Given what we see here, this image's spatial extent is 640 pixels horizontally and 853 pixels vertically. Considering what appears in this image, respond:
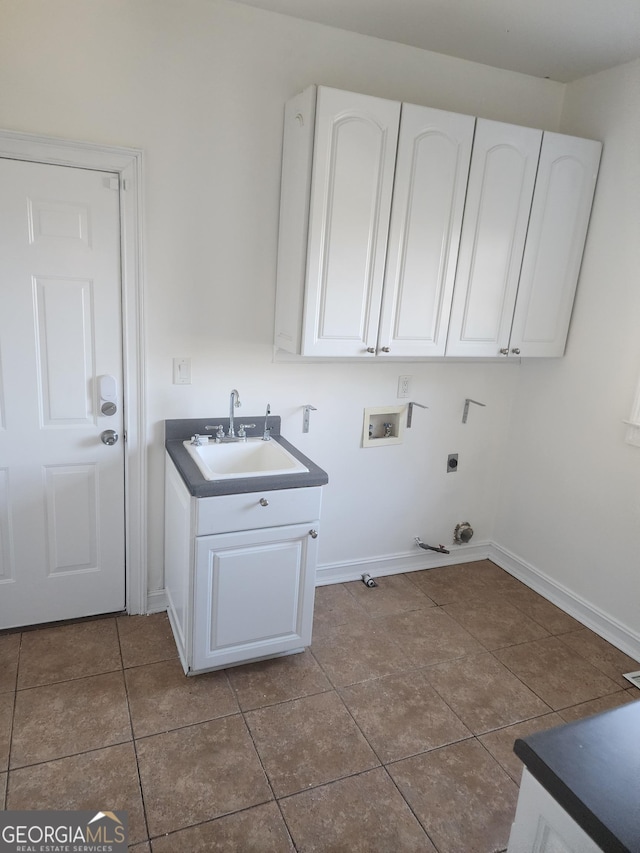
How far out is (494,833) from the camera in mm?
1715

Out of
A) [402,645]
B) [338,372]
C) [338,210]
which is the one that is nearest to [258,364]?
[338,372]

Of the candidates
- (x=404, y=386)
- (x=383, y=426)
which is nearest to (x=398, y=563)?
(x=383, y=426)

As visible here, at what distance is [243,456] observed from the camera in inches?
102

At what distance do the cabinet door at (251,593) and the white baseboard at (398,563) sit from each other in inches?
27.5

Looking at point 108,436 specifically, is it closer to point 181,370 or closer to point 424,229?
point 181,370

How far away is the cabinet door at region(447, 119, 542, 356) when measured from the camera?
2.50m

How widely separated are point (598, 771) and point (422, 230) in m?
2.09

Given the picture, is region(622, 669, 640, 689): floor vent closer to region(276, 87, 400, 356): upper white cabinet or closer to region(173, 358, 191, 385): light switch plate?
region(276, 87, 400, 356): upper white cabinet

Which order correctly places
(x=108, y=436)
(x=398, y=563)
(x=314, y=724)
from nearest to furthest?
(x=314, y=724) → (x=108, y=436) → (x=398, y=563)

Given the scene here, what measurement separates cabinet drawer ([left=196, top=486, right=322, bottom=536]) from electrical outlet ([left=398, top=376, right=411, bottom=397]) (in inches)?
37.7

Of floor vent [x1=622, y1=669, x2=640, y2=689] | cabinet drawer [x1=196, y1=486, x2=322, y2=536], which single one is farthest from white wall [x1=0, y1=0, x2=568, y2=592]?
floor vent [x1=622, y1=669, x2=640, y2=689]

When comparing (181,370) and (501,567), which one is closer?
(181,370)

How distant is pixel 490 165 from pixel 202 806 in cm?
271

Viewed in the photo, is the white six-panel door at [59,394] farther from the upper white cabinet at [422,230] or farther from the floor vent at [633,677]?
the floor vent at [633,677]
